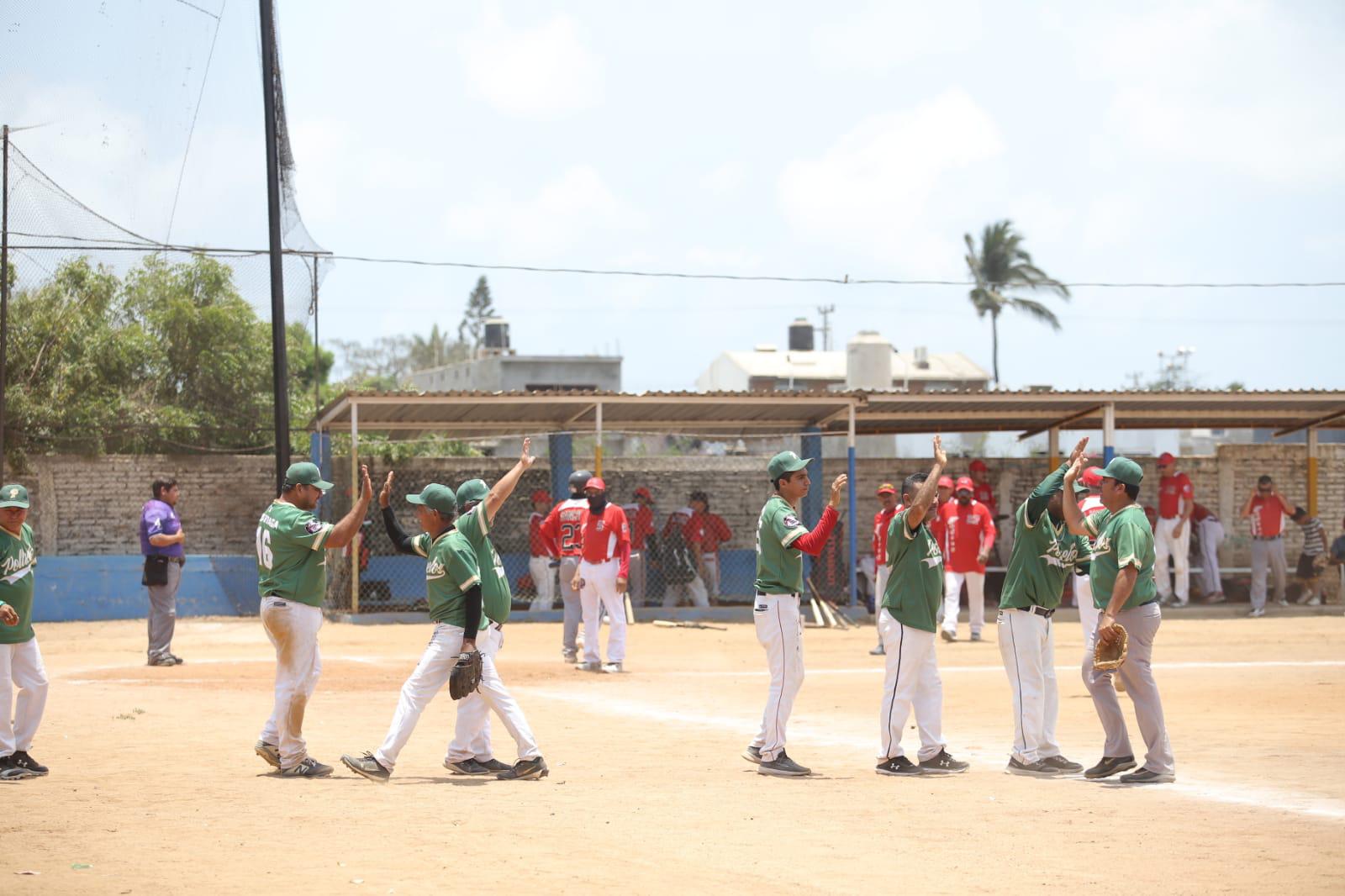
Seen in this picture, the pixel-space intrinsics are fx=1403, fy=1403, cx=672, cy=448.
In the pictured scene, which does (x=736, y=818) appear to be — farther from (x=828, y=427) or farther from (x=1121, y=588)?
(x=828, y=427)

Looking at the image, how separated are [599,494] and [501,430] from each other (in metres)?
10.2

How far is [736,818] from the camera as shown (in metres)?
7.29

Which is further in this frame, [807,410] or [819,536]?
[807,410]

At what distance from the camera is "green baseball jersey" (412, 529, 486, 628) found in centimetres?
806

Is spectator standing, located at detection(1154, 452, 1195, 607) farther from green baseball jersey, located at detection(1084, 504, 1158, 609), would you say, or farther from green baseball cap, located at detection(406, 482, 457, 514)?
green baseball cap, located at detection(406, 482, 457, 514)

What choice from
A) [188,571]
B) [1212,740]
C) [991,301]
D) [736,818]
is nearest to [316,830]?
[736,818]

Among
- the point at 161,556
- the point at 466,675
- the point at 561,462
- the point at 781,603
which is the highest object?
the point at 561,462

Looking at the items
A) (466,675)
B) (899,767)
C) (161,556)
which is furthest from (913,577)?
(161,556)

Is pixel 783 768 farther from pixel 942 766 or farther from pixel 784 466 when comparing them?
pixel 784 466

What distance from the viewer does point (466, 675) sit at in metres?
7.96

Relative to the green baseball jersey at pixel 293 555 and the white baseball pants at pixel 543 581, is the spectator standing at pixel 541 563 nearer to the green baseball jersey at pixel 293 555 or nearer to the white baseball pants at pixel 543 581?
the white baseball pants at pixel 543 581

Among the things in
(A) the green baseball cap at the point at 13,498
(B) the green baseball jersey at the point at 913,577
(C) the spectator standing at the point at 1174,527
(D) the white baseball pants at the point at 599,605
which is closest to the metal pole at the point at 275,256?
(D) the white baseball pants at the point at 599,605

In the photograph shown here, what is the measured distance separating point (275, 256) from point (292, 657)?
40.9 ft

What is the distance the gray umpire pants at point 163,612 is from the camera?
47.4 ft
